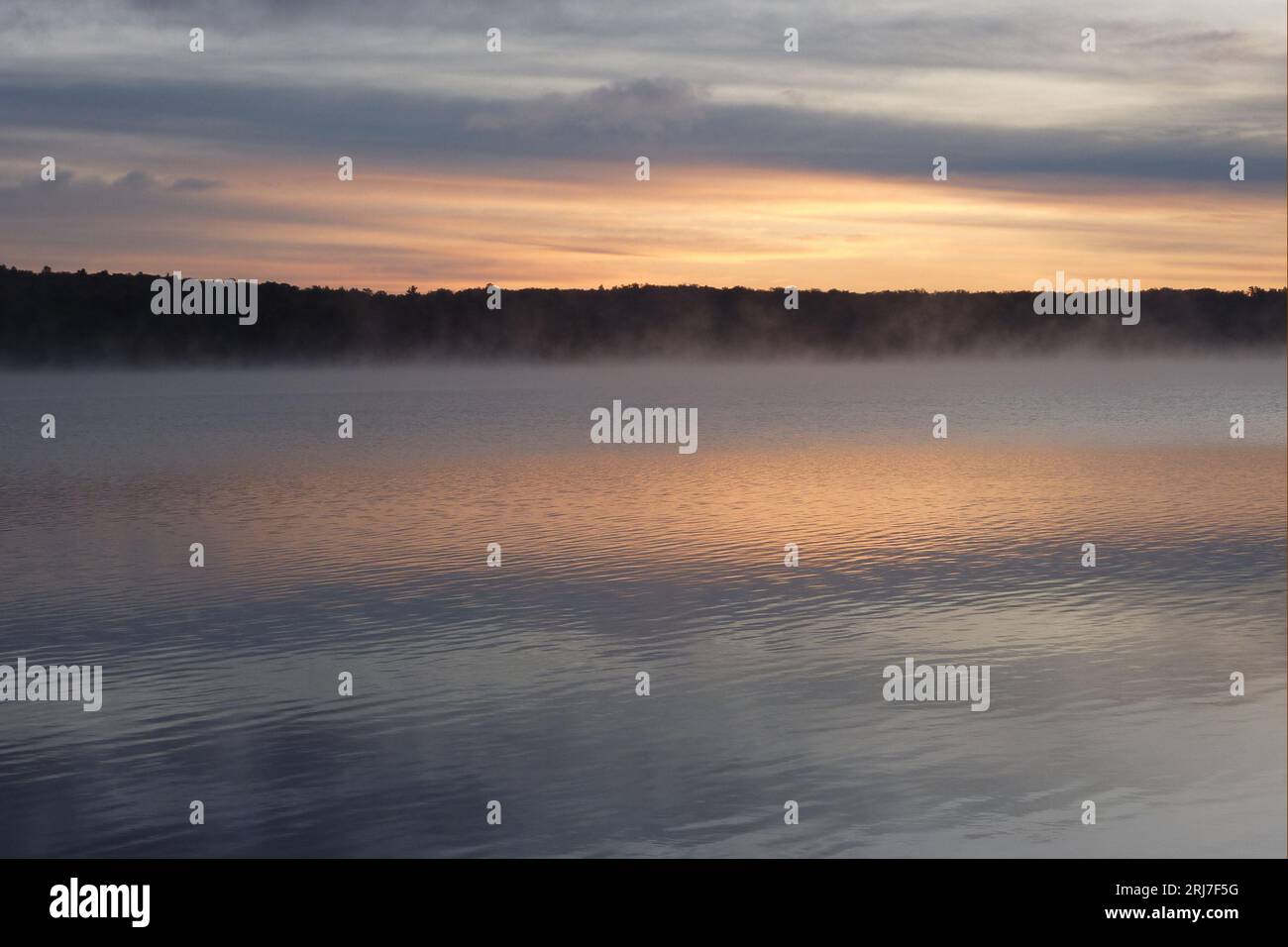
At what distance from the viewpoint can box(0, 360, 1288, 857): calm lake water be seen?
1545 centimetres

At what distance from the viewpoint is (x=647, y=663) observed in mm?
22641

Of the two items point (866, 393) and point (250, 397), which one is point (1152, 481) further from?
point (250, 397)

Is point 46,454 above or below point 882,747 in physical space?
above

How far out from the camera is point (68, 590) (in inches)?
1186

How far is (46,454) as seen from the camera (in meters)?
70.6

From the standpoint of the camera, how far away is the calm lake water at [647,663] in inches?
608

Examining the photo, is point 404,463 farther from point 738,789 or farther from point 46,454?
point 738,789

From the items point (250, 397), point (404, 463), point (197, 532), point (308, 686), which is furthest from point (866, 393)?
point (308, 686)

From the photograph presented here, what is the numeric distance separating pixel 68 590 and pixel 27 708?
1067cm
